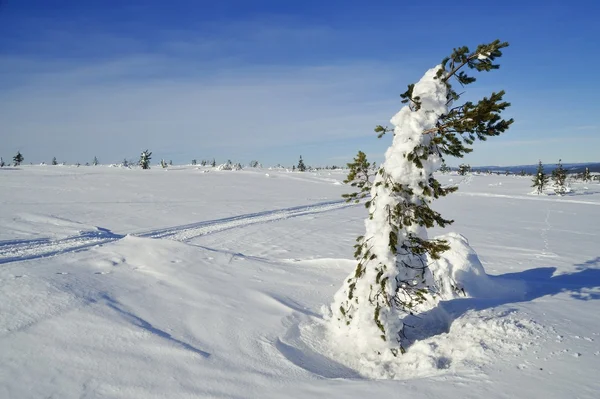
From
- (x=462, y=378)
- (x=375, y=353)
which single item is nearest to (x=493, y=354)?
(x=462, y=378)

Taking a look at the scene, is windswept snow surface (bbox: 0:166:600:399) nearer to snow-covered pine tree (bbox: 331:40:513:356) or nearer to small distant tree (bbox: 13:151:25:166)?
snow-covered pine tree (bbox: 331:40:513:356)

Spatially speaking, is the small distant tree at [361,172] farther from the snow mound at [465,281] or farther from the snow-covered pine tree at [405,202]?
the snow mound at [465,281]

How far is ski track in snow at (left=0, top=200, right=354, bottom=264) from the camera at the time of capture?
9.48 metres

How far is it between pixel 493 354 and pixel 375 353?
153 cm

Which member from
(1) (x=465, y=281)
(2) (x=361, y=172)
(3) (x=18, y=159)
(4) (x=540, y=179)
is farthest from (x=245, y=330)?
(3) (x=18, y=159)

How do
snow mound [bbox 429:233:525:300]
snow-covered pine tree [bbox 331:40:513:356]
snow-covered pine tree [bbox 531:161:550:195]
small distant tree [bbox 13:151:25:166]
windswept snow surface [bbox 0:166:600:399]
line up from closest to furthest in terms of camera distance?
windswept snow surface [bbox 0:166:600:399]
snow-covered pine tree [bbox 331:40:513:356]
snow mound [bbox 429:233:525:300]
snow-covered pine tree [bbox 531:161:550:195]
small distant tree [bbox 13:151:25:166]

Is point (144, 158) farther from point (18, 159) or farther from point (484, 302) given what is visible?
point (484, 302)

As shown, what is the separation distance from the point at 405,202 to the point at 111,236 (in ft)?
38.0

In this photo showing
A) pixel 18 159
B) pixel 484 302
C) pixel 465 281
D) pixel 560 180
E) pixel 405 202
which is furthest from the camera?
pixel 18 159

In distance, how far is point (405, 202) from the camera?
→ 16.0 ft

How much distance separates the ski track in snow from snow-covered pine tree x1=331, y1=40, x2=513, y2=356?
339 inches

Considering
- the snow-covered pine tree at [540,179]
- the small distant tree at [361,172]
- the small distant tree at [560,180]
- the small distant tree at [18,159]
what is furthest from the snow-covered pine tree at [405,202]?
the small distant tree at [18,159]

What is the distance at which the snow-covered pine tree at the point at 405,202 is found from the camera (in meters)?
4.59

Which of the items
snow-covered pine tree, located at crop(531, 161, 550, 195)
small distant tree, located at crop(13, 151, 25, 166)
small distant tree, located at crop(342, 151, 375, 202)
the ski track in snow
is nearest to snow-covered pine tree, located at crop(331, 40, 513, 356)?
small distant tree, located at crop(342, 151, 375, 202)
